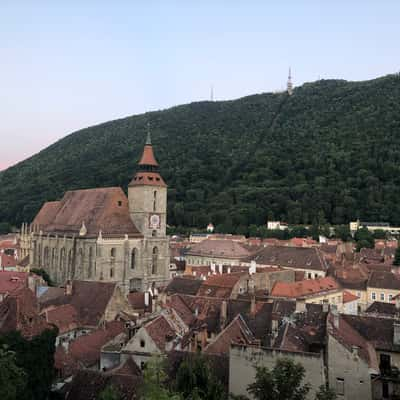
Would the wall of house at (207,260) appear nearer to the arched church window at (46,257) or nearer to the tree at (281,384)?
the arched church window at (46,257)

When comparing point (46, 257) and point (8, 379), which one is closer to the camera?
point (8, 379)

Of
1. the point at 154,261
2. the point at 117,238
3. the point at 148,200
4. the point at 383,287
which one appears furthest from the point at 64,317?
the point at 383,287

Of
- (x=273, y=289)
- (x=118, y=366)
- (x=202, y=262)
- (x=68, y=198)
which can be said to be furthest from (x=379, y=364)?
(x=202, y=262)

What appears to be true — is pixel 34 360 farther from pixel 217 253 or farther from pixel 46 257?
pixel 217 253

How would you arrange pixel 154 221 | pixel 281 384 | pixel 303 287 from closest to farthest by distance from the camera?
pixel 281 384, pixel 303 287, pixel 154 221

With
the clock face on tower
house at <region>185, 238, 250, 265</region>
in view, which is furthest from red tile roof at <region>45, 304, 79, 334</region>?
house at <region>185, 238, 250, 265</region>

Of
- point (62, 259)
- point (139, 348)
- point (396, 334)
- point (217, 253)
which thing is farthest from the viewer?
point (217, 253)

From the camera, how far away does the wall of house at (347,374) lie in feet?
71.4

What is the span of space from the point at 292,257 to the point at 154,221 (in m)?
24.9

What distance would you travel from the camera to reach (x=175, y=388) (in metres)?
20.2

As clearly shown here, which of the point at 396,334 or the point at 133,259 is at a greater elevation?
the point at 396,334

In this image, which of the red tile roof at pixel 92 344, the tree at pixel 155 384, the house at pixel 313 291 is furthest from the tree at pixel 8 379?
the house at pixel 313 291

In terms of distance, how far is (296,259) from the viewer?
78.4 metres

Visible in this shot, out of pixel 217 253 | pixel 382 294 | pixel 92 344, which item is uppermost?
pixel 92 344
